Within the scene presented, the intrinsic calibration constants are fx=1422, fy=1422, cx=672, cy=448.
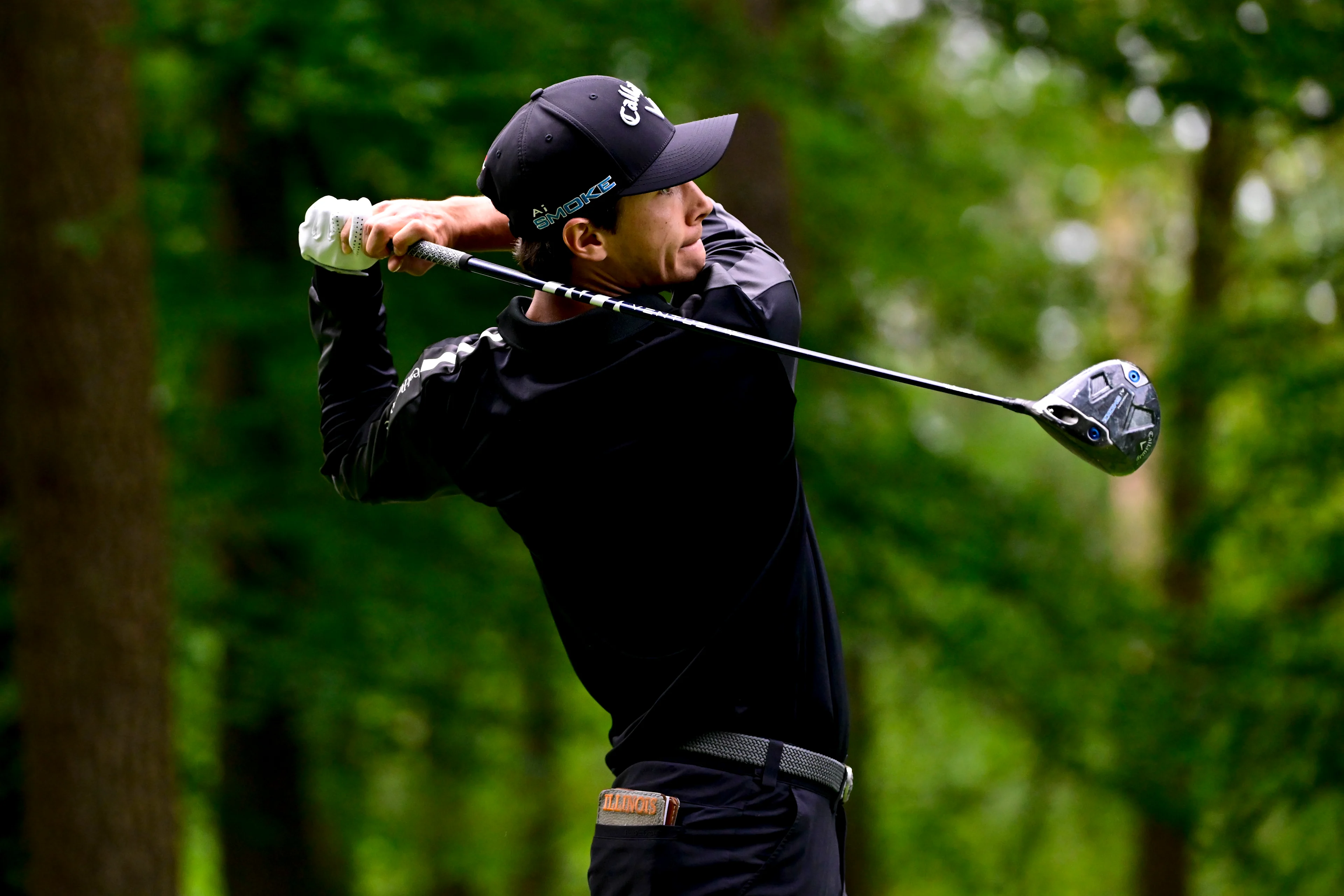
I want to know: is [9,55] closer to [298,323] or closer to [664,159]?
[298,323]

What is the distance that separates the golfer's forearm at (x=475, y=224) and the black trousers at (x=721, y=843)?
125cm

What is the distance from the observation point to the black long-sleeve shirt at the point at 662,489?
263 cm

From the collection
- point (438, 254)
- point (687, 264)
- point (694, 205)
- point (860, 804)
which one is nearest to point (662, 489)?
point (687, 264)

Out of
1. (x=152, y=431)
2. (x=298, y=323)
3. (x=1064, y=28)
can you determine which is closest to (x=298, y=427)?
(x=298, y=323)

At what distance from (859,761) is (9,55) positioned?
29.3 feet

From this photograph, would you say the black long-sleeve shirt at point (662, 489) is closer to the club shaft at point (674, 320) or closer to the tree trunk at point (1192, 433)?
the club shaft at point (674, 320)

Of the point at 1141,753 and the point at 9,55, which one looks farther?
the point at 1141,753

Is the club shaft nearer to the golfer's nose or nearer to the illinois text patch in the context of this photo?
the golfer's nose

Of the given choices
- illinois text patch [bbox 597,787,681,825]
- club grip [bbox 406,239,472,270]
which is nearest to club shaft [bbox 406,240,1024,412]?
club grip [bbox 406,239,472,270]

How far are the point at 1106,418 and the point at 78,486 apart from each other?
5531 mm

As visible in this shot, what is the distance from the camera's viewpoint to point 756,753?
2721 mm

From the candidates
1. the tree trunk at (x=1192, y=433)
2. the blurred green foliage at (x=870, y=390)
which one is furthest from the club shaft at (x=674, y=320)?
the tree trunk at (x=1192, y=433)

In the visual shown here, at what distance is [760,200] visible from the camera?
9.00 metres

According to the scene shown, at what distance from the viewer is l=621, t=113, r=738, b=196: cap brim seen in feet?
8.67
